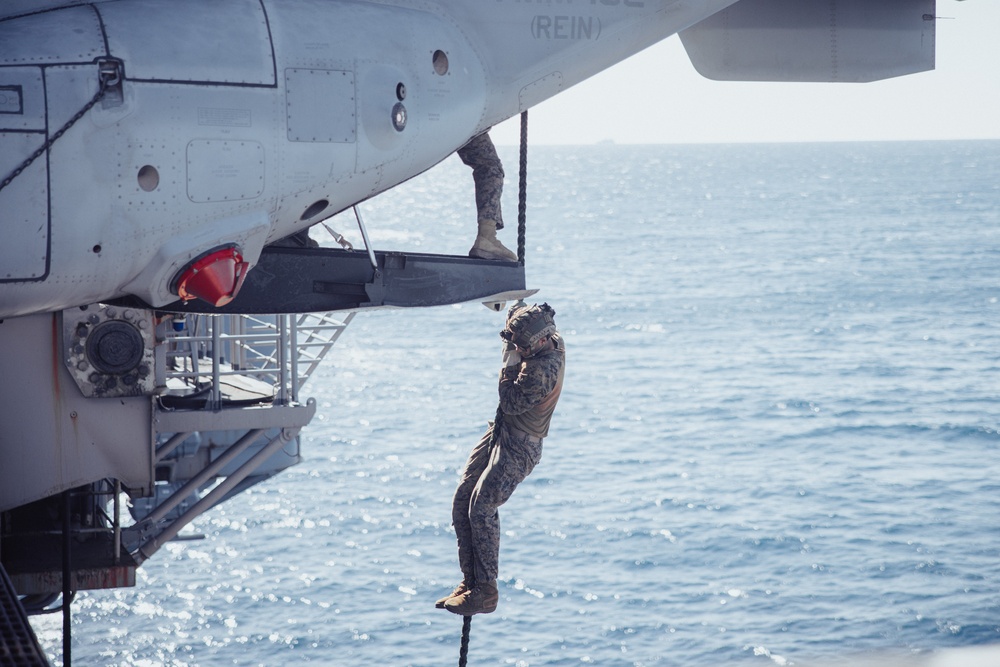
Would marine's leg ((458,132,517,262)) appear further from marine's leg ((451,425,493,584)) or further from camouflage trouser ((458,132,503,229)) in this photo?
marine's leg ((451,425,493,584))

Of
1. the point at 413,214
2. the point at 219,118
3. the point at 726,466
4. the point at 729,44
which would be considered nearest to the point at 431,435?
the point at 726,466

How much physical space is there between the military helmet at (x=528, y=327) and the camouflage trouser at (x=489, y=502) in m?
0.83

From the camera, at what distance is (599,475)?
4506cm

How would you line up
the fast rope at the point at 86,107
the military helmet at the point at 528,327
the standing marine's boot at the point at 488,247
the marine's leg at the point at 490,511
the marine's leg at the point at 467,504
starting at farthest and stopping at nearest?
the standing marine's boot at the point at 488,247 < the marine's leg at the point at 467,504 < the marine's leg at the point at 490,511 < the military helmet at the point at 528,327 < the fast rope at the point at 86,107

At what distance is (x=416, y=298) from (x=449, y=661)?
23.5m

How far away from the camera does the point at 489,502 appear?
9523 mm

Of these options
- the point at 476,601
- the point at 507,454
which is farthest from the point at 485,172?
the point at 476,601

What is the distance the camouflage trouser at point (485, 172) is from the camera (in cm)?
1048

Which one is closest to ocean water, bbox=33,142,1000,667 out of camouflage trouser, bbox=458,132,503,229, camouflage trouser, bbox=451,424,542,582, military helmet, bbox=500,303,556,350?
camouflage trouser, bbox=451,424,542,582

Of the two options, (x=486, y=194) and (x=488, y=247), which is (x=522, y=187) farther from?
(x=488, y=247)

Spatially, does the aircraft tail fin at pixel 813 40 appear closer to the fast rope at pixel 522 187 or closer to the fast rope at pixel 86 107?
the fast rope at pixel 522 187

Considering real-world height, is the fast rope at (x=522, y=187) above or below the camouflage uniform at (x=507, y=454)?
above

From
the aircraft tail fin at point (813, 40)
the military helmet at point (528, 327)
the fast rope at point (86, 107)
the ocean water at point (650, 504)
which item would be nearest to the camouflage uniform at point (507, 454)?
the military helmet at point (528, 327)

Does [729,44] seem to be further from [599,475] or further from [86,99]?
[599,475]
